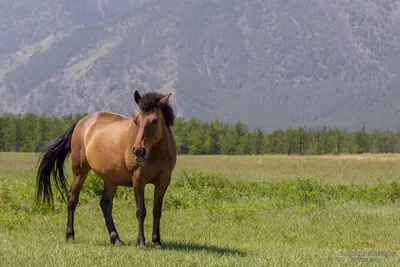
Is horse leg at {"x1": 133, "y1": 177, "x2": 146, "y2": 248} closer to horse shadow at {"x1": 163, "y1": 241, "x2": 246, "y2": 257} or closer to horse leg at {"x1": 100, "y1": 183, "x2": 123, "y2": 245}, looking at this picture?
horse shadow at {"x1": 163, "y1": 241, "x2": 246, "y2": 257}

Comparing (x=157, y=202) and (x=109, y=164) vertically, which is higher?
(x=109, y=164)

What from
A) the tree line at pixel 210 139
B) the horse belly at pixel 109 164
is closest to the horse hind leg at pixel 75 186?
the horse belly at pixel 109 164

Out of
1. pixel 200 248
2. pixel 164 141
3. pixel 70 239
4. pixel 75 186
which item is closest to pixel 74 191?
pixel 75 186

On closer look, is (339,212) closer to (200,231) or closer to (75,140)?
(200,231)

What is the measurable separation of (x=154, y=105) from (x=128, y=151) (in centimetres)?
117

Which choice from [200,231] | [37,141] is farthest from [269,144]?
[200,231]

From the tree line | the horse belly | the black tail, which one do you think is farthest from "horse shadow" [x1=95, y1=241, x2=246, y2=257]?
the tree line

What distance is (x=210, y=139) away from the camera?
152 metres

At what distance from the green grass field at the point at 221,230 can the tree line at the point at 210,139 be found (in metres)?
109

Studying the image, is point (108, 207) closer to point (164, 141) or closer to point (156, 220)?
point (156, 220)

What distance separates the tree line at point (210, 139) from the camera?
5162 inches

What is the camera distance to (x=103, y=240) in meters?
Result: 14.1

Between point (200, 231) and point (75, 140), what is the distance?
426cm

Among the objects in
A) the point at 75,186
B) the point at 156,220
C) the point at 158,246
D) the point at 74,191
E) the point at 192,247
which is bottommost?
the point at 192,247
